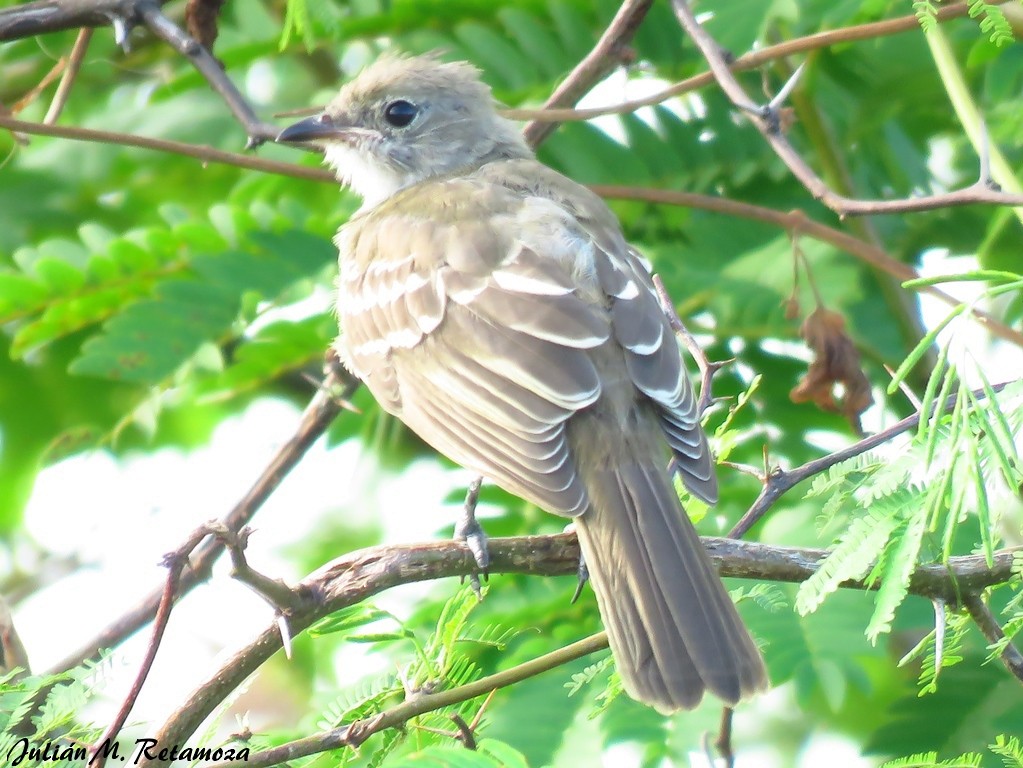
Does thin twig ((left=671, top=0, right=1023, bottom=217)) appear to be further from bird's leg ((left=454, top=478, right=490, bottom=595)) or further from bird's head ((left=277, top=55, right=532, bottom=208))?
bird's head ((left=277, top=55, right=532, bottom=208))

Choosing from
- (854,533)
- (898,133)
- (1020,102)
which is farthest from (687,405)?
(898,133)

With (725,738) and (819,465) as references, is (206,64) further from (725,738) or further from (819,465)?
(725,738)

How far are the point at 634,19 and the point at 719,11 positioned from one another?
0.26m

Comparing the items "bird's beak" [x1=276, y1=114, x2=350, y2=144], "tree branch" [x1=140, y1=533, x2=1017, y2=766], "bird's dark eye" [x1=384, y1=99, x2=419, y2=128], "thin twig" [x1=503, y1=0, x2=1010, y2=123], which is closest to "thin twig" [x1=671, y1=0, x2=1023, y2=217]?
"thin twig" [x1=503, y1=0, x2=1010, y2=123]

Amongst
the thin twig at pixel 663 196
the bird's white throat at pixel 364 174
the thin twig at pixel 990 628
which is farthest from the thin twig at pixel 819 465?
the bird's white throat at pixel 364 174

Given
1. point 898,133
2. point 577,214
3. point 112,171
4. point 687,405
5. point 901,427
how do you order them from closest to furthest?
point 901,427 < point 687,405 < point 577,214 < point 898,133 < point 112,171

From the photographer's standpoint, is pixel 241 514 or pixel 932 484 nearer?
pixel 932 484

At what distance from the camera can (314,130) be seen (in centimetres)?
511

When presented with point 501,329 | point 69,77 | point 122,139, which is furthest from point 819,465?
point 69,77

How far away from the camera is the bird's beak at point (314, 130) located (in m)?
4.96

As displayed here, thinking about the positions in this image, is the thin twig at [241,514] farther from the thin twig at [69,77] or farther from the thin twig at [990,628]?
→ the thin twig at [990,628]

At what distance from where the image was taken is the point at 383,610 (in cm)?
292

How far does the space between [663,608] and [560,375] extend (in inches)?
29.5

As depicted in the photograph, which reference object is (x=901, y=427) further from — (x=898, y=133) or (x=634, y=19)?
(x=898, y=133)
